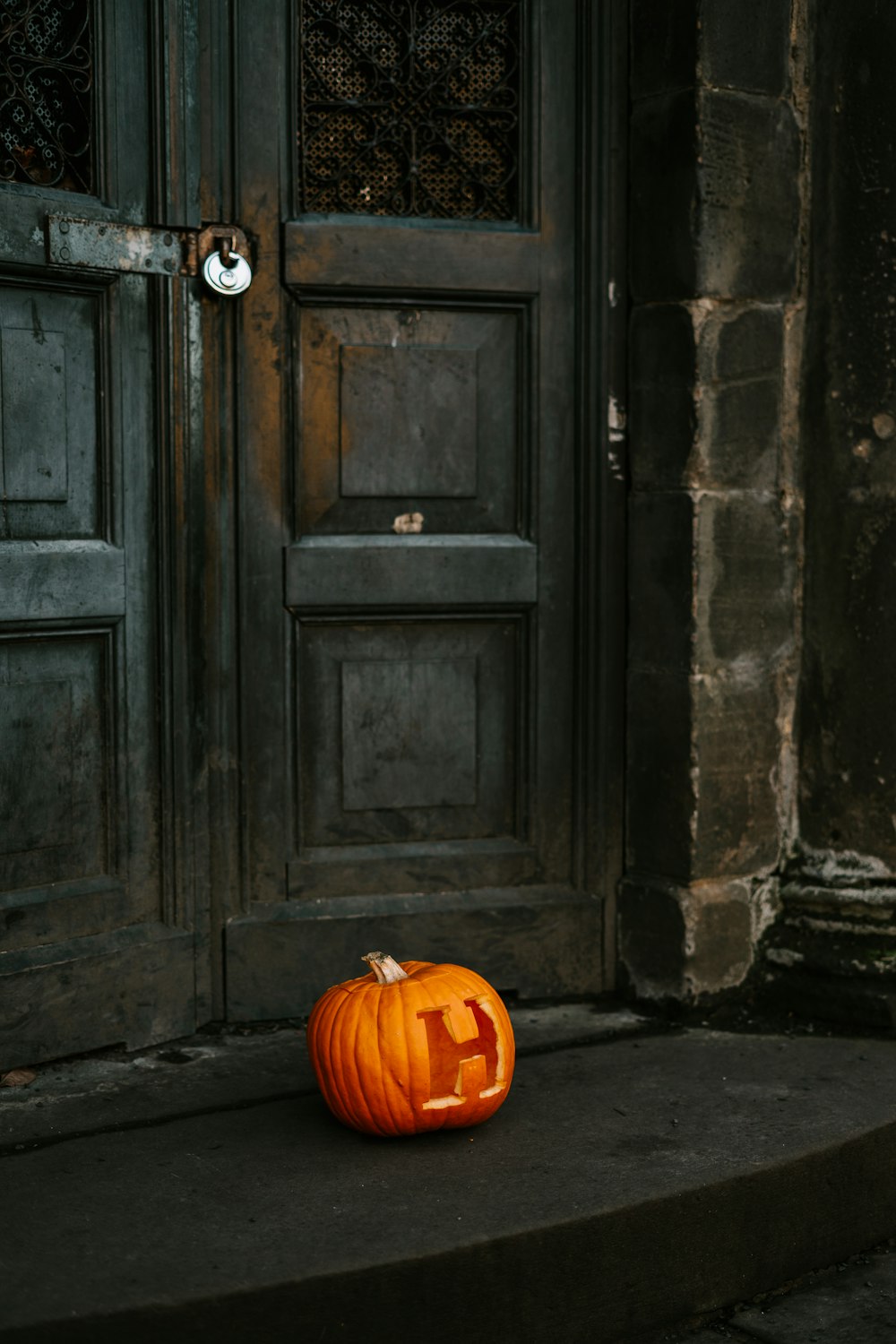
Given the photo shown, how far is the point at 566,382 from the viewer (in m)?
3.82

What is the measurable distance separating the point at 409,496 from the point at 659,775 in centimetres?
96

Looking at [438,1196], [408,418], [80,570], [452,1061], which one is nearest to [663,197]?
[408,418]

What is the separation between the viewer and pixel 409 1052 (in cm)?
290

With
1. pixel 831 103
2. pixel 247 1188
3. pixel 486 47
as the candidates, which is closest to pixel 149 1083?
pixel 247 1188

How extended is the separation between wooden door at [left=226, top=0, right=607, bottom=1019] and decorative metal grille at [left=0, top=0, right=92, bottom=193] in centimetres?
37

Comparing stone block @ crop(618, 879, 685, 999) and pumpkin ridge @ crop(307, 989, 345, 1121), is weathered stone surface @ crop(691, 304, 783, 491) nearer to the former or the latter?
stone block @ crop(618, 879, 685, 999)

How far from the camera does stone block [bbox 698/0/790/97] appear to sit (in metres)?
3.56

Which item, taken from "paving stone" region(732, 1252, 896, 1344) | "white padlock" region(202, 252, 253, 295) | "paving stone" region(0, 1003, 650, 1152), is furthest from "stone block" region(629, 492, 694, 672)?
"paving stone" region(732, 1252, 896, 1344)

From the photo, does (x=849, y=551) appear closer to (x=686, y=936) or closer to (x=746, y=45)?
(x=686, y=936)

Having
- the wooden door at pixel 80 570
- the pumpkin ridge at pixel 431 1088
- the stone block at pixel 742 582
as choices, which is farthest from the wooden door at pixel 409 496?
the pumpkin ridge at pixel 431 1088

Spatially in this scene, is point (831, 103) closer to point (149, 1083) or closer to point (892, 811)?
point (892, 811)

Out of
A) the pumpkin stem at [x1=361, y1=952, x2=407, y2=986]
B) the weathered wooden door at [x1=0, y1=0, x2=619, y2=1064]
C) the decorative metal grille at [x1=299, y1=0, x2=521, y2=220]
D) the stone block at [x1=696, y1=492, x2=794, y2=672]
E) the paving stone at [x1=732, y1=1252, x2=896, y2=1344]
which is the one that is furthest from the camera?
the stone block at [x1=696, y1=492, x2=794, y2=672]

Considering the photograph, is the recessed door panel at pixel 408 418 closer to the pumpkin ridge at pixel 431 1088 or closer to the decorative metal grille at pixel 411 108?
the decorative metal grille at pixel 411 108

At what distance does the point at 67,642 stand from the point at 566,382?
1.43 metres
